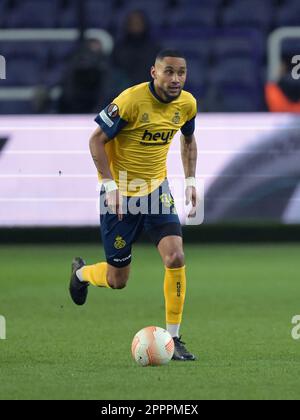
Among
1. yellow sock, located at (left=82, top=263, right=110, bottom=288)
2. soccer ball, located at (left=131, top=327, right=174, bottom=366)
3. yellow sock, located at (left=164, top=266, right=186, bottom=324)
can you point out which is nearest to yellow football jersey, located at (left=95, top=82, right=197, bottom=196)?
yellow sock, located at (left=164, top=266, right=186, bottom=324)

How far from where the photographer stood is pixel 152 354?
25.7 feet

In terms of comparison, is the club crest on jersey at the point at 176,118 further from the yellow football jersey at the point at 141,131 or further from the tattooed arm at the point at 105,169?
the tattooed arm at the point at 105,169

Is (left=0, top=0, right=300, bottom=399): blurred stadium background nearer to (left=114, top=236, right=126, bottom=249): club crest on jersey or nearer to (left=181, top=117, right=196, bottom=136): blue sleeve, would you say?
(left=114, top=236, right=126, bottom=249): club crest on jersey

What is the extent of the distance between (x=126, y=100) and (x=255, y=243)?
8.12 meters

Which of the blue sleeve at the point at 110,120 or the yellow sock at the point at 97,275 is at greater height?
the blue sleeve at the point at 110,120

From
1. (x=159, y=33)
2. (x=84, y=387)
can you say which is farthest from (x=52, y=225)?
(x=84, y=387)

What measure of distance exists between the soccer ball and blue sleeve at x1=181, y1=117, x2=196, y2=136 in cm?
158

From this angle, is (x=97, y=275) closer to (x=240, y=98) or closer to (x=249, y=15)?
(x=240, y=98)

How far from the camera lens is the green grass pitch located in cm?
704

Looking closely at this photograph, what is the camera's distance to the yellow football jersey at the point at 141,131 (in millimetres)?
8484

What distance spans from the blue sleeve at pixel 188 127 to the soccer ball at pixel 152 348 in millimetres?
1576

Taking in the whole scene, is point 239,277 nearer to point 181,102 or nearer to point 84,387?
point 181,102

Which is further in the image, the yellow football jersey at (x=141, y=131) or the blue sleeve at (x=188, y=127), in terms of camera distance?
the blue sleeve at (x=188, y=127)

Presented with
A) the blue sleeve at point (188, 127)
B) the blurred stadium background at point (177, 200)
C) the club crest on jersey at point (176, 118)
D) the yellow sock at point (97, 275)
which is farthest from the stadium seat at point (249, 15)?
the club crest on jersey at point (176, 118)
